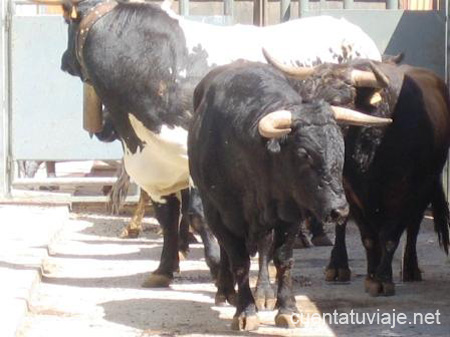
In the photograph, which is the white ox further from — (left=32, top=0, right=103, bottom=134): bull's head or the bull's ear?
the bull's ear

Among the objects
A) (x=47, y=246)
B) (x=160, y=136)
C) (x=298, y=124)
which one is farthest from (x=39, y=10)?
(x=298, y=124)

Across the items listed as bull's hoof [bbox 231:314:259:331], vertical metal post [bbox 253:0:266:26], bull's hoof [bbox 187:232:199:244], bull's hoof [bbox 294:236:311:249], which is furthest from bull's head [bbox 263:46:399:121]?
vertical metal post [bbox 253:0:266:26]

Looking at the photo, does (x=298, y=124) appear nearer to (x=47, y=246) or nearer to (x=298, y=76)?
(x=298, y=76)

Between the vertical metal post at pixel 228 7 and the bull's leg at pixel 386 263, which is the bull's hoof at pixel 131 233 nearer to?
the vertical metal post at pixel 228 7

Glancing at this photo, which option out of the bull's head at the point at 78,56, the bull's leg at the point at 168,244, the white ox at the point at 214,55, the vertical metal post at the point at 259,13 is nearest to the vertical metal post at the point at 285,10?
the vertical metal post at the point at 259,13

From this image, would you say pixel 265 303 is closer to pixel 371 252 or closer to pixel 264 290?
pixel 264 290

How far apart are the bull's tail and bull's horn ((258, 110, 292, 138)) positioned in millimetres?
2492

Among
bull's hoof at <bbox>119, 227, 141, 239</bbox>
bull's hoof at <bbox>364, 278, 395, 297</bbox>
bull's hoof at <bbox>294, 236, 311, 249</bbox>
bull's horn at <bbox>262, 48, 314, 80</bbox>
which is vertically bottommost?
bull's hoof at <bbox>119, 227, 141, 239</bbox>

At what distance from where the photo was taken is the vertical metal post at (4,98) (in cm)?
1456

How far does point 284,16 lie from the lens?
578 inches

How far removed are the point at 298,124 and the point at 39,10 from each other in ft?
35.6

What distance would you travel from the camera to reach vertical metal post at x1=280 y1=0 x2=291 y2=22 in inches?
577

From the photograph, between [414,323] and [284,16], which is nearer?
[414,323]

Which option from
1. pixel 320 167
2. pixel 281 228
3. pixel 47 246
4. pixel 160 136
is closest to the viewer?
pixel 320 167
